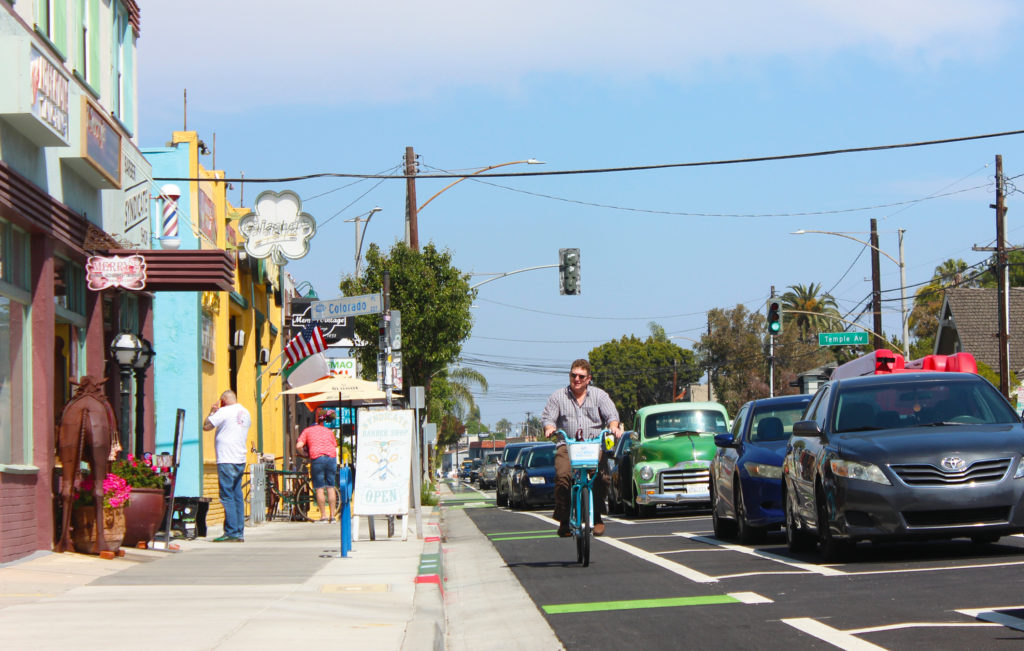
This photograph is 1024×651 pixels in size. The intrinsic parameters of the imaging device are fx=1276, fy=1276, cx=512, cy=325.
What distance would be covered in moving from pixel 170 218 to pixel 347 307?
314 centimetres

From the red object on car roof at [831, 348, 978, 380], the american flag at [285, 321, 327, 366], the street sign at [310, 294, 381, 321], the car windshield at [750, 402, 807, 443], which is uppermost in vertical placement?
the street sign at [310, 294, 381, 321]

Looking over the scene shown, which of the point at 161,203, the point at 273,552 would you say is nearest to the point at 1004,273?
the point at 161,203

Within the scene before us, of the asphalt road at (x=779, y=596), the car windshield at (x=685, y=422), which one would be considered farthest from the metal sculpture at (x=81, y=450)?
the car windshield at (x=685, y=422)

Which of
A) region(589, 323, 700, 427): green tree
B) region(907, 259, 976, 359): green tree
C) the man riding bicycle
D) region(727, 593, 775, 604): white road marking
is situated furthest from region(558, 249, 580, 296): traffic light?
region(589, 323, 700, 427): green tree

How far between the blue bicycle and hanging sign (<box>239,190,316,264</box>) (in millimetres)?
11816

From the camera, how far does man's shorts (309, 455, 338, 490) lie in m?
21.0

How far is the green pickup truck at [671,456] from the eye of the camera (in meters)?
20.4

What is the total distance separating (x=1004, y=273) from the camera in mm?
34875

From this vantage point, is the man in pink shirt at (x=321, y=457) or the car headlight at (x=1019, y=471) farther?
the man in pink shirt at (x=321, y=457)

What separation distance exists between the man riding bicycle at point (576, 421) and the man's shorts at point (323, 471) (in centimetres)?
929

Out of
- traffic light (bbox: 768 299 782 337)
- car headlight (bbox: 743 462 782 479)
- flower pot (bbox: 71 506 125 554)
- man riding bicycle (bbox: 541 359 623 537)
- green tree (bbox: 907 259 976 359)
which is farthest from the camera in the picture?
green tree (bbox: 907 259 976 359)

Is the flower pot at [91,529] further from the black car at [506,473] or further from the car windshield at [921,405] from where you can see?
the black car at [506,473]

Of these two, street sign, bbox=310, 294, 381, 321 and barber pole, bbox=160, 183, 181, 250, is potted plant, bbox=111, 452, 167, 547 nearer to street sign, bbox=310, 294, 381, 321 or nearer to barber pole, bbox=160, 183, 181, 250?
barber pole, bbox=160, 183, 181, 250

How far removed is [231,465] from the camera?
16359 mm
